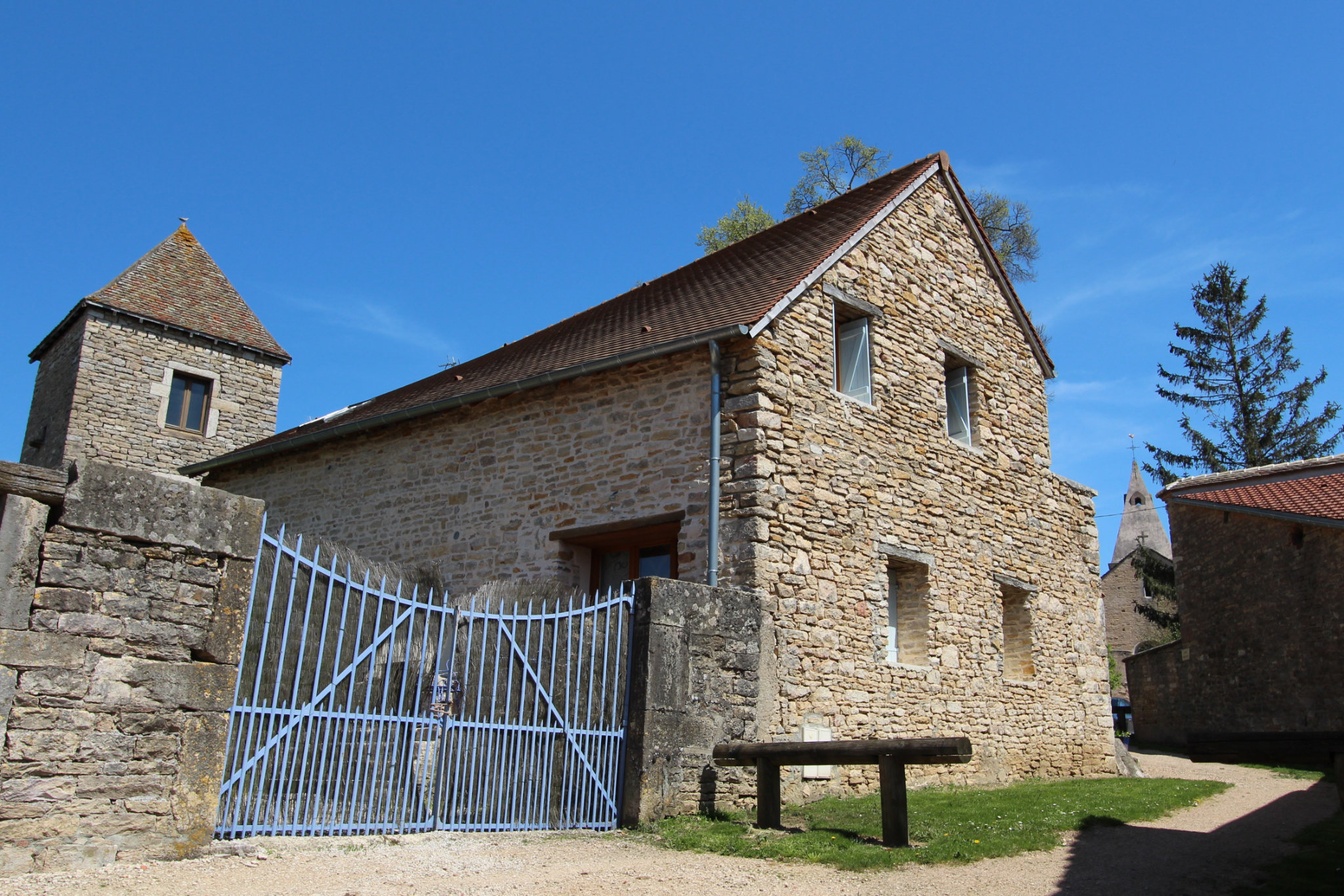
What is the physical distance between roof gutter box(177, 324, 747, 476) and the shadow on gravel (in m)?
4.73

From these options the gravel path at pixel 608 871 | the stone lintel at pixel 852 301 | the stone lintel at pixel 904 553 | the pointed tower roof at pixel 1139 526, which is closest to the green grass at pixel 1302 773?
the stone lintel at pixel 904 553

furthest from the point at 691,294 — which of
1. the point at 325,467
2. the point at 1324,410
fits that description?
the point at 1324,410

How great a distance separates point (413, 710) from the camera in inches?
225

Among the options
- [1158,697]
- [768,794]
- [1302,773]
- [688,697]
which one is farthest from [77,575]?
[1158,697]

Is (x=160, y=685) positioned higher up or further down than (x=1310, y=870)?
higher up

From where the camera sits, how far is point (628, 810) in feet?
21.7

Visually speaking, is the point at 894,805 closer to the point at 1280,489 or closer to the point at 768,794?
the point at 768,794

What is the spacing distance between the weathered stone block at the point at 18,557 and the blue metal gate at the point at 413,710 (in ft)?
3.21

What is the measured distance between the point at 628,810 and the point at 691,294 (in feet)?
20.8

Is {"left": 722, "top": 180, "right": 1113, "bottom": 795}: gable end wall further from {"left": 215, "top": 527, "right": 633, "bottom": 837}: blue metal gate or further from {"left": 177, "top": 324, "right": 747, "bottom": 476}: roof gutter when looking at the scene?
{"left": 215, "top": 527, "right": 633, "bottom": 837}: blue metal gate

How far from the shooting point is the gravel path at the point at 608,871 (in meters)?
4.31

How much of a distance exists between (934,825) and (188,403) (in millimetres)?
17553

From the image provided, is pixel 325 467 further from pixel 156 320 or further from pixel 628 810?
pixel 156 320

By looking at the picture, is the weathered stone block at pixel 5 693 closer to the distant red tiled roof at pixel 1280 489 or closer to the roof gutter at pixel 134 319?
the distant red tiled roof at pixel 1280 489
